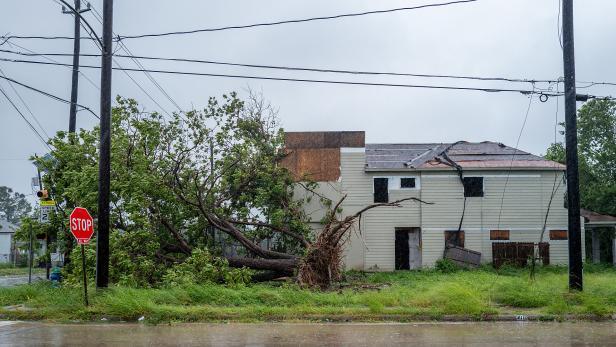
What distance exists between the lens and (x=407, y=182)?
26094 millimetres

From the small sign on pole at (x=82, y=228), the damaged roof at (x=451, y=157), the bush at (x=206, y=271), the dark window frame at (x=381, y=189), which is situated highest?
the damaged roof at (x=451, y=157)

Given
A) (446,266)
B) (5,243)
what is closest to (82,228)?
(446,266)

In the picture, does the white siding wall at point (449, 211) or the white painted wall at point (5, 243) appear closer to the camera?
the white siding wall at point (449, 211)

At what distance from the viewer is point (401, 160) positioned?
27.9m

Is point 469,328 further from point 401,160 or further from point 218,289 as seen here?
point 401,160

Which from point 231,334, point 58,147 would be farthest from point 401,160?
point 231,334

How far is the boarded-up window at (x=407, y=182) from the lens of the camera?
26.1 meters

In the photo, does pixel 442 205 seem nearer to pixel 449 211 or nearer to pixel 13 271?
pixel 449 211

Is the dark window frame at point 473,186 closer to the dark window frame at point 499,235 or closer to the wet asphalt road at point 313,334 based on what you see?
the dark window frame at point 499,235

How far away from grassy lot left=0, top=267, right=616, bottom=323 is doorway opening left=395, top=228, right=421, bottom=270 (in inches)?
470

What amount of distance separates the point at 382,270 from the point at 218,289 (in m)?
13.4

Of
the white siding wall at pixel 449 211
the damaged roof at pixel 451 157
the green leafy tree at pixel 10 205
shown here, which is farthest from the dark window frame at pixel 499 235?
the green leafy tree at pixel 10 205

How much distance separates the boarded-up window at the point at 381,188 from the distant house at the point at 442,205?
45 mm

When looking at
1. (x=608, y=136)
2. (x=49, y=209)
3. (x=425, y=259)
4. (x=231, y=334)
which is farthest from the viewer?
(x=608, y=136)
